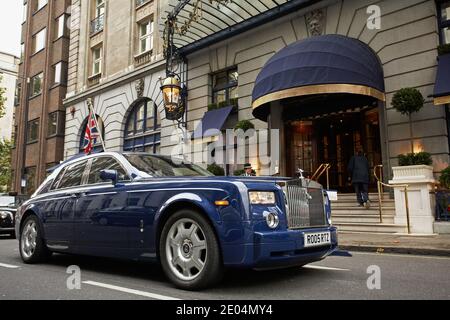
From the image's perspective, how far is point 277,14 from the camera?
1566 cm

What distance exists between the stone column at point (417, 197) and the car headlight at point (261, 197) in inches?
294

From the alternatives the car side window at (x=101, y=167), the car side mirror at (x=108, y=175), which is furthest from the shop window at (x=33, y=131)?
the car side mirror at (x=108, y=175)

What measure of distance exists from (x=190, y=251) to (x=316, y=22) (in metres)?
12.5

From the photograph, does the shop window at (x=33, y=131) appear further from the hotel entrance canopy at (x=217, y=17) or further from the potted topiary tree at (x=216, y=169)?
the potted topiary tree at (x=216, y=169)

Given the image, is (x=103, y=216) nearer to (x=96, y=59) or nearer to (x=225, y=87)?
(x=225, y=87)

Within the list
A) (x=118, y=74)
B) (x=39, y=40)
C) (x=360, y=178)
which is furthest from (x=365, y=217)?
(x=39, y=40)

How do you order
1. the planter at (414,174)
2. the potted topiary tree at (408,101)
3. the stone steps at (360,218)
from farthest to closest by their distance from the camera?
the potted topiary tree at (408,101)
the stone steps at (360,218)
the planter at (414,174)

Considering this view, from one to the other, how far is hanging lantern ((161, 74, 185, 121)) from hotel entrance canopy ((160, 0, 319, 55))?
1.76 meters

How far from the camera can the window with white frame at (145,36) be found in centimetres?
2262

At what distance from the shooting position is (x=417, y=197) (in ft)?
34.6

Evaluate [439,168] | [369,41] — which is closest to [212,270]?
[439,168]

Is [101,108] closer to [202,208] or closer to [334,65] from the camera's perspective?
[334,65]

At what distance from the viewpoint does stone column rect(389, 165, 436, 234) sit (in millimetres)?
10312

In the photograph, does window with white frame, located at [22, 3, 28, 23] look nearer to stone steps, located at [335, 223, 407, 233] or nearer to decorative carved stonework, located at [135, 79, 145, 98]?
decorative carved stonework, located at [135, 79, 145, 98]
